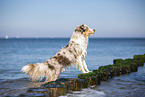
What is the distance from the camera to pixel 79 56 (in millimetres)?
8867

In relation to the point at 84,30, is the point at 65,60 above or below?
below

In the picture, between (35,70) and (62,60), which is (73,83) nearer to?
(62,60)

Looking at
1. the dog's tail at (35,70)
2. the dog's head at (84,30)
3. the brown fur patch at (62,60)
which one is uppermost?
the dog's head at (84,30)

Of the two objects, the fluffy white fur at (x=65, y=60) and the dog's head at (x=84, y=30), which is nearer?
the fluffy white fur at (x=65, y=60)

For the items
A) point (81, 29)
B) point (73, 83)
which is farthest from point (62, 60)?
point (81, 29)

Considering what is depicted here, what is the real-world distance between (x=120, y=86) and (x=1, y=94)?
515 centimetres

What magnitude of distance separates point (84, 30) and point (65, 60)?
5.90 feet

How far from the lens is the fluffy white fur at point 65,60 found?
304 inches

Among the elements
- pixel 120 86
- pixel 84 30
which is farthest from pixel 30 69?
pixel 120 86

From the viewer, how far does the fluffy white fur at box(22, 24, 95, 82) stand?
7.73 m

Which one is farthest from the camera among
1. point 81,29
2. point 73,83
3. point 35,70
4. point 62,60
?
point 81,29

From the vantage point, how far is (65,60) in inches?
327

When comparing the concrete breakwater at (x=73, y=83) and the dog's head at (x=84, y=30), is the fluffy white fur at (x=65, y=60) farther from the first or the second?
the concrete breakwater at (x=73, y=83)

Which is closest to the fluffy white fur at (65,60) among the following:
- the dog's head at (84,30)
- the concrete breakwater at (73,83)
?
the dog's head at (84,30)
